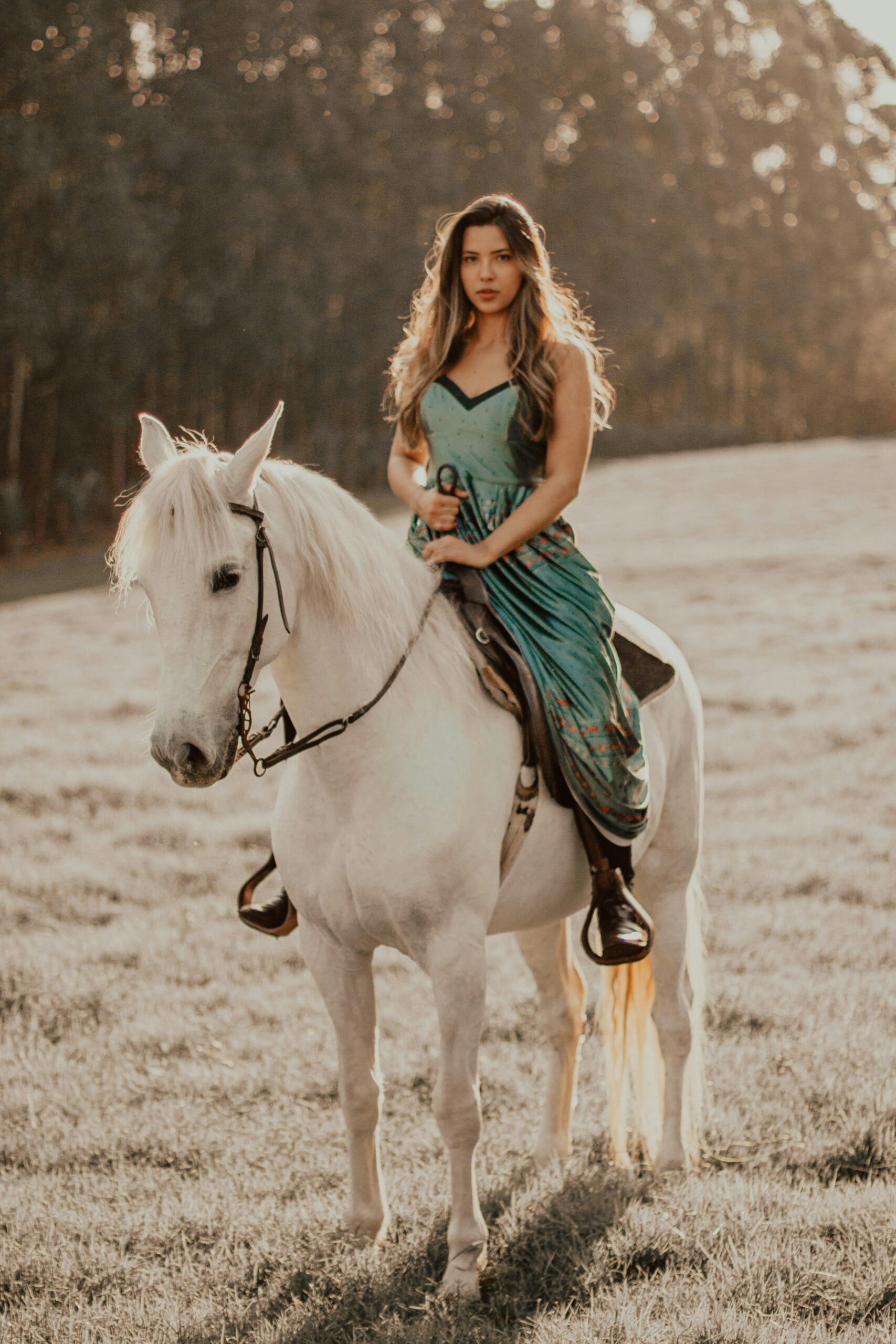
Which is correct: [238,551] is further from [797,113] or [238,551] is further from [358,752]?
[797,113]

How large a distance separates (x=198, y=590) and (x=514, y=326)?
1.30m

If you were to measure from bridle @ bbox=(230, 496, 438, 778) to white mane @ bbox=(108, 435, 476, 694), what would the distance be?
0.06m

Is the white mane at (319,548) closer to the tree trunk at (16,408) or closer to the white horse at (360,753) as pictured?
the white horse at (360,753)

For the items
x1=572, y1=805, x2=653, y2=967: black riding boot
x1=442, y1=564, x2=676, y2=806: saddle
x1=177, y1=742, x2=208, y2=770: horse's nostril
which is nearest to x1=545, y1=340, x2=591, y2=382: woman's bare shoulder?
x1=442, y1=564, x2=676, y2=806: saddle

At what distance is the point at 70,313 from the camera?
20.1 m

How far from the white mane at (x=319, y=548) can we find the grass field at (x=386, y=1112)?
91cm

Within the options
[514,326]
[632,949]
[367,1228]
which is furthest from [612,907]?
[514,326]

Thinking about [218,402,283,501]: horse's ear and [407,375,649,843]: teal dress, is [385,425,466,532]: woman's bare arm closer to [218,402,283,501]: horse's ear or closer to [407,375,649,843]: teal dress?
[407,375,649,843]: teal dress

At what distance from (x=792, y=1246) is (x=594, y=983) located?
7.39 ft

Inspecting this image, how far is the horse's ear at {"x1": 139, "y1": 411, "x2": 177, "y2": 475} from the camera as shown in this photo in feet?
8.13

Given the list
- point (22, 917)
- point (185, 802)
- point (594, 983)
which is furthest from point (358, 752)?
point (185, 802)

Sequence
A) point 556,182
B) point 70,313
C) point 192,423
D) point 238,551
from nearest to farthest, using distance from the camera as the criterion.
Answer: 1. point 238,551
2. point 70,313
3. point 192,423
4. point 556,182

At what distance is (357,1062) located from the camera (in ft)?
10.1

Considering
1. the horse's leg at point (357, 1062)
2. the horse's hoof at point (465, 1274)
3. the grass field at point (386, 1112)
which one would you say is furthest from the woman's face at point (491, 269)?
the horse's hoof at point (465, 1274)
